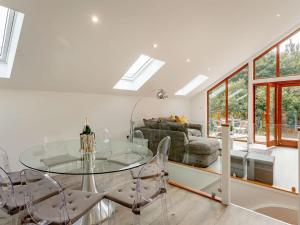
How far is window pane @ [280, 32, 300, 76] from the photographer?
18.7 ft

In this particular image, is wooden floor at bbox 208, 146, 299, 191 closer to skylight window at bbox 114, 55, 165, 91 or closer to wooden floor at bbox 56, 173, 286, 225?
wooden floor at bbox 56, 173, 286, 225

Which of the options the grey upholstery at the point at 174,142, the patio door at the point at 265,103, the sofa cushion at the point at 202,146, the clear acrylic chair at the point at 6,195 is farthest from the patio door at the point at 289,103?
the clear acrylic chair at the point at 6,195

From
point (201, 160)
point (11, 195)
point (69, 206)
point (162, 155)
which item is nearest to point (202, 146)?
point (201, 160)

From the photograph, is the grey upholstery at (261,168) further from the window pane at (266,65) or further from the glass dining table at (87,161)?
the window pane at (266,65)

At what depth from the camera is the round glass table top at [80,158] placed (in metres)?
1.91

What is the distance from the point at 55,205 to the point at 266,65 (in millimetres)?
→ 6981

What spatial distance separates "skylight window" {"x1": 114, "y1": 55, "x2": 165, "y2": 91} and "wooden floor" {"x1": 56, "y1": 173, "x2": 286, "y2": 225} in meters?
3.03

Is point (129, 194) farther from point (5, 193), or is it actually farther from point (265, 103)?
point (265, 103)

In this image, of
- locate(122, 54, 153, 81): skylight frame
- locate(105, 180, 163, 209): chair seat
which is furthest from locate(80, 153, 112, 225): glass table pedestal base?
locate(122, 54, 153, 81): skylight frame

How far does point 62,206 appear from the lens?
136 centimetres

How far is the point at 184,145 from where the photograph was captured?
402cm

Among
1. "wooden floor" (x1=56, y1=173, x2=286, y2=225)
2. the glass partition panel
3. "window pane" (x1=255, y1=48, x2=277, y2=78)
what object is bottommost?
"wooden floor" (x1=56, y1=173, x2=286, y2=225)

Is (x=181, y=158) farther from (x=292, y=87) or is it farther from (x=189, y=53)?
(x=292, y=87)

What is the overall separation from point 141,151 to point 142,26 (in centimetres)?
205
